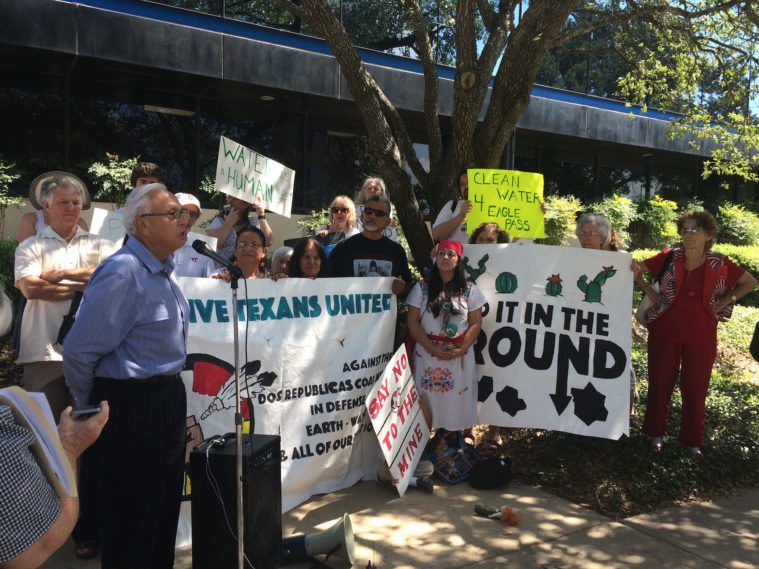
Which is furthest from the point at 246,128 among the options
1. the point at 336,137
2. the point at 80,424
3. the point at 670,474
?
the point at 80,424

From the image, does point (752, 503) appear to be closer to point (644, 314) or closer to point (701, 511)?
point (701, 511)

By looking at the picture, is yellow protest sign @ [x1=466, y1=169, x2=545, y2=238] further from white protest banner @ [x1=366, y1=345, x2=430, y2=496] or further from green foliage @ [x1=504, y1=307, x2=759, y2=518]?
green foliage @ [x1=504, y1=307, x2=759, y2=518]

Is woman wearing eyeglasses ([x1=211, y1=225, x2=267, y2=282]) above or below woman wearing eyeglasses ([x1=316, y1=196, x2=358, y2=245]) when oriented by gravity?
below

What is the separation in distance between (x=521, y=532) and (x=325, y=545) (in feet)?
4.08

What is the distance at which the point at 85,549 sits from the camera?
357 centimetres

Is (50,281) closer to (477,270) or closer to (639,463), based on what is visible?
(477,270)

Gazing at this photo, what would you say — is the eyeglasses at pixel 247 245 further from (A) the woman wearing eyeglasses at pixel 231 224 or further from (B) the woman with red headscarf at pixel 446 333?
(B) the woman with red headscarf at pixel 446 333

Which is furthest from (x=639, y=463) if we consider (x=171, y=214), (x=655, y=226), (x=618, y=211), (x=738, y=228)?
(x=738, y=228)

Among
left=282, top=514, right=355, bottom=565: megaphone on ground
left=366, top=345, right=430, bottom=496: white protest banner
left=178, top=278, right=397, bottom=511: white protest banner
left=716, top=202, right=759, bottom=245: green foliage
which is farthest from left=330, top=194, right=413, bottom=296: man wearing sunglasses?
left=716, top=202, right=759, bottom=245: green foliage

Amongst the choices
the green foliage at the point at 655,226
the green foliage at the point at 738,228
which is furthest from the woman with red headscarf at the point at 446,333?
the green foliage at the point at 738,228

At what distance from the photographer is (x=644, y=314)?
533 cm

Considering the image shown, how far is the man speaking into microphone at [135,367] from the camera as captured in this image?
2773 mm

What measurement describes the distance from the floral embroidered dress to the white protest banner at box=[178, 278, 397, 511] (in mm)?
277

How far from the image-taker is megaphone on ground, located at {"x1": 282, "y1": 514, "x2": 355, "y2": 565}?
3504 millimetres
